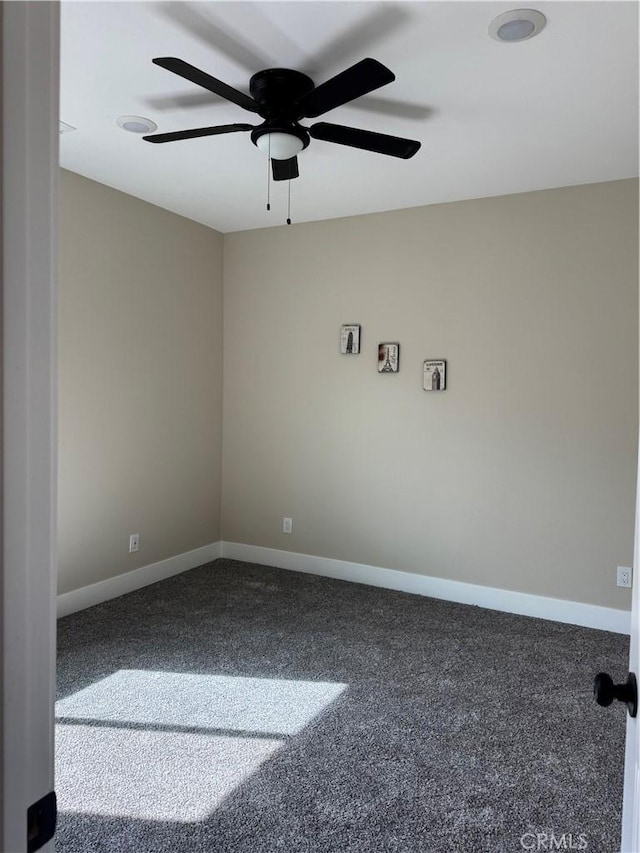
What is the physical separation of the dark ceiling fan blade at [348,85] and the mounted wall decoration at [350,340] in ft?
6.84

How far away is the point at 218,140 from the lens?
3.05 meters

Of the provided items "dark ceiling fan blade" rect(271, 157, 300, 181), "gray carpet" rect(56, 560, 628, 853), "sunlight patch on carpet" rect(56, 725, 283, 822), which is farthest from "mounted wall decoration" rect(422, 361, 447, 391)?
"sunlight patch on carpet" rect(56, 725, 283, 822)

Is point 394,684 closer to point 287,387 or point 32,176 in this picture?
point 287,387

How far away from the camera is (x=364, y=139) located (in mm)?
2424

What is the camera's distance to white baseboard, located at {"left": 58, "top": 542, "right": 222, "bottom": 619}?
368 centimetres

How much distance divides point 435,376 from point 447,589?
56.3 inches

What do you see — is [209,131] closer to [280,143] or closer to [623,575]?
[280,143]

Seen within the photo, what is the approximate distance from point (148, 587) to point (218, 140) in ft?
9.37

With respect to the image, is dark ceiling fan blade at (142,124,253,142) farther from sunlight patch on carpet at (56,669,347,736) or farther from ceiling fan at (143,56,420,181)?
sunlight patch on carpet at (56,669,347,736)

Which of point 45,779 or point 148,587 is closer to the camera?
point 45,779

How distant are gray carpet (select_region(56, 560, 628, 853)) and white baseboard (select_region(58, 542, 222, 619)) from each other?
0.29 feet

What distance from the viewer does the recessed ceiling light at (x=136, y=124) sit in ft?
9.40

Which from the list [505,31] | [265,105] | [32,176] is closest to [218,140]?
[265,105]

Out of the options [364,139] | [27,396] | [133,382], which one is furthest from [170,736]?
[364,139]
